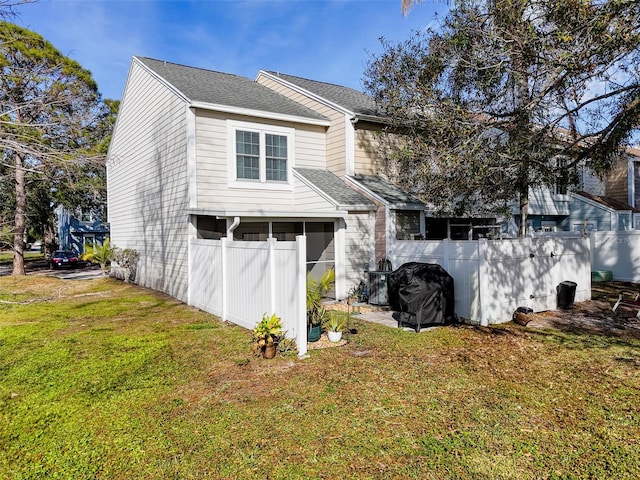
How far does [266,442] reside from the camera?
12.3ft

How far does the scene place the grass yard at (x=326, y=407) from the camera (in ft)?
11.1

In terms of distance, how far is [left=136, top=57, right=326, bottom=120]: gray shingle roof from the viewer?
12078mm

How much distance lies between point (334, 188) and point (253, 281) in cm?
534

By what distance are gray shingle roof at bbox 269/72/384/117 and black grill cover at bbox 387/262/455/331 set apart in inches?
267

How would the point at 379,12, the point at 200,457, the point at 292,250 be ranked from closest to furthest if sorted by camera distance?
1. the point at 200,457
2. the point at 292,250
3. the point at 379,12

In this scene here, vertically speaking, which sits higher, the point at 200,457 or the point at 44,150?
the point at 44,150

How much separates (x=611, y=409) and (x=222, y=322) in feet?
23.0

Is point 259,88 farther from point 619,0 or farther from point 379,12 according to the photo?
point 619,0

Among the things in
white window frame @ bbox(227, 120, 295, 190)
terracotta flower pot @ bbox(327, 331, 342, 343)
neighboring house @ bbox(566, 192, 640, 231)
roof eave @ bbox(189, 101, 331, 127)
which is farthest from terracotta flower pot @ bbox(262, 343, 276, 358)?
neighboring house @ bbox(566, 192, 640, 231)

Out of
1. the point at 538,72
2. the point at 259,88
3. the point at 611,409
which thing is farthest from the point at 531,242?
the point at 259,88

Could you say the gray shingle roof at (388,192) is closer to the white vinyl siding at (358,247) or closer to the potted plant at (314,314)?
the white vinyl siding at (358,247)

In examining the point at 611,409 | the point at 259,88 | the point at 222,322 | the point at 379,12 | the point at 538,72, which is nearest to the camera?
the point at 611,409

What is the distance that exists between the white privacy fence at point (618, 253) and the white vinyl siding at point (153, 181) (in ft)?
49.3

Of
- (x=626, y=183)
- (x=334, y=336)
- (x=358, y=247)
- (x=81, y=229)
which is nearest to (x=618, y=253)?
(x=358, y=247)
